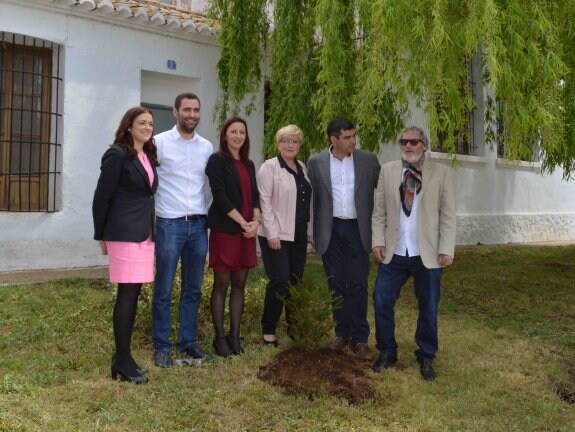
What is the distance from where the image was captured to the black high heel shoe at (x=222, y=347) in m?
4.67

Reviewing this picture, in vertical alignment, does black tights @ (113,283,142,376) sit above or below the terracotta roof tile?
below

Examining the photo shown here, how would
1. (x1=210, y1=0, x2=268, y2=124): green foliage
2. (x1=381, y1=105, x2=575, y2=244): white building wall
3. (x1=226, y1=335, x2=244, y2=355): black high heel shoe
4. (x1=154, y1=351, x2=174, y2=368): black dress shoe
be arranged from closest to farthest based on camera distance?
1. (x1=154, y1=351, x2=174, y2=368): black dress shoe
2. (x1=226, y1=335, x2=244, y2=355): black high heel shoe
3. (x1=210, y1=0, x2=268, y2=124): green foliage
4. (x1=381, y1=105, x2=575, y2=244): white building wall

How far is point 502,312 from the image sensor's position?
693 centimetres

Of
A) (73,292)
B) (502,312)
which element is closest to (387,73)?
(502,312)

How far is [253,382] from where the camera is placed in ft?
13.5

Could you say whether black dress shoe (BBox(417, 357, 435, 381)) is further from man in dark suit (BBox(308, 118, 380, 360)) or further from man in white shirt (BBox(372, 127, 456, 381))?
man in dark suit (BBox(308, 118, 380, 360))

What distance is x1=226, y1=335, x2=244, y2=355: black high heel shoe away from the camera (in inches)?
186

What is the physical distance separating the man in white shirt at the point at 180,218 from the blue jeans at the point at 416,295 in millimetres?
1328

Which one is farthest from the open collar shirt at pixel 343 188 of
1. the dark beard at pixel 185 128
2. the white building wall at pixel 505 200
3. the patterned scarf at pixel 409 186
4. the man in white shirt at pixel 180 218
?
the white building wall at pixel 505 200

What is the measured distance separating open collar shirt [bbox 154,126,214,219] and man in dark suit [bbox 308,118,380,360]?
0.94m

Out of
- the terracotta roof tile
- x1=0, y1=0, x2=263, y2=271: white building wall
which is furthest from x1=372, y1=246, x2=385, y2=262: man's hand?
the terracotta roof tile

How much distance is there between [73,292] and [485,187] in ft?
32.9

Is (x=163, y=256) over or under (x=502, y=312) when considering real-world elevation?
over

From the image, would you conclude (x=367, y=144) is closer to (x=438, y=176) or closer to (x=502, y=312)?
(x=502, y=312)
